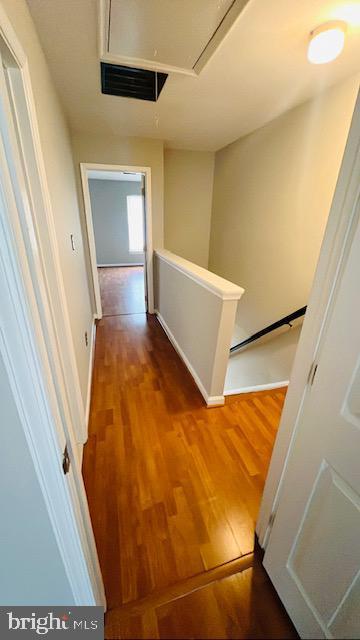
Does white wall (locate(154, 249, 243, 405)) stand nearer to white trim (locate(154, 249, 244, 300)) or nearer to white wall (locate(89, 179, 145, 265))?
white trim (locate(154, 249, 244, 300))

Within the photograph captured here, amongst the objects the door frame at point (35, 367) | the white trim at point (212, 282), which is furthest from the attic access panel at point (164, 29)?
the white trim at point (212, 282)

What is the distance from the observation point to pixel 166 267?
3000 millimetres

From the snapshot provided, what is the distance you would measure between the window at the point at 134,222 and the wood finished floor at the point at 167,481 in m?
5.25

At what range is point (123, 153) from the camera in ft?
9.74

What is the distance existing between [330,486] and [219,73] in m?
2.34

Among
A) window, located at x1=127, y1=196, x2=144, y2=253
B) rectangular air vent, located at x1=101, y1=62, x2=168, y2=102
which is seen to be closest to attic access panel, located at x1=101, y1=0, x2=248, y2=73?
rectangular air vent, located at x1=101, y1=62, x2=168, y2=102

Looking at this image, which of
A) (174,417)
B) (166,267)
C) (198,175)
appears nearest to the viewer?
(174,417)

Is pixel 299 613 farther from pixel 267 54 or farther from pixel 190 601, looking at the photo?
pixel 267 54

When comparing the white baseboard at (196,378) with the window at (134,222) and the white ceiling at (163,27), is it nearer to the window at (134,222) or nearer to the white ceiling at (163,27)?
the white ceiling at (163,27)

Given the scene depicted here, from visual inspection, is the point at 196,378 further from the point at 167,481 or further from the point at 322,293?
the point at 322,293

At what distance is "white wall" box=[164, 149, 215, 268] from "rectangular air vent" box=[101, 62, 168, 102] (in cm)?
177

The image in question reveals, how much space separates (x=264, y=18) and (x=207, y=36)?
0.95ft

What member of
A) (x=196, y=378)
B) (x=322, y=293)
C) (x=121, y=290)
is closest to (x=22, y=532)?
(x=322, y=293)

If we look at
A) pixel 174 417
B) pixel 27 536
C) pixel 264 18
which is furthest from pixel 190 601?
pixel 264 18
